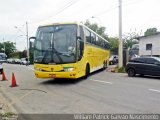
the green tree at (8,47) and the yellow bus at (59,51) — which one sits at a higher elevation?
the green tree at (8,47)

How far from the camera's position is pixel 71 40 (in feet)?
46.9

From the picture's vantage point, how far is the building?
3491 cm

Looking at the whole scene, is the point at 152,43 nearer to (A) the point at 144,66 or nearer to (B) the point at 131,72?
(B) the point at 131,72

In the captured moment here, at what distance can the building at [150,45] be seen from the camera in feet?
115

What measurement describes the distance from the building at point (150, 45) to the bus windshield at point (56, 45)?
22.8 m

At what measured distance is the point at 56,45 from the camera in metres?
14.3

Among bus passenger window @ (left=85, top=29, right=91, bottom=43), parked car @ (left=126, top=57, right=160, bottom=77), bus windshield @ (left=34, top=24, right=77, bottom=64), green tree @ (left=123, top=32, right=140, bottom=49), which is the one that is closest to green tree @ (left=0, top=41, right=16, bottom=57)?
green tree @ (left=123, top=32, right=140, bottom=49)

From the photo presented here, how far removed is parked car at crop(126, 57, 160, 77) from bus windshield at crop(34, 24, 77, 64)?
264 inches

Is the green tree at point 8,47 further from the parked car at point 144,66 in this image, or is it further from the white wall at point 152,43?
the parked car at point 144,66

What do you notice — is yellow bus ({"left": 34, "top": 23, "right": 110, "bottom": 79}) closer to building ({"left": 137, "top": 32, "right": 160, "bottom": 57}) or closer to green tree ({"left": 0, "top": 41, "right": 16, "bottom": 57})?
building ({"left": 137, "top": 32, "right": 160, "bottom": 57})

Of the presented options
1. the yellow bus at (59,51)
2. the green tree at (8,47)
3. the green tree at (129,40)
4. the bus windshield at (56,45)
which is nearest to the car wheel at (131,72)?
the yellow bus at (59,51)

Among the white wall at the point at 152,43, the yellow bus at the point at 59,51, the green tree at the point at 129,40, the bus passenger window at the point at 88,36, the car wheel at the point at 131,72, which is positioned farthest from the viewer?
the green tree at the point at 129,40

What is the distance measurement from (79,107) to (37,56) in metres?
6.82

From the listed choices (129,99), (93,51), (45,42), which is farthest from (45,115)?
(93,51)
